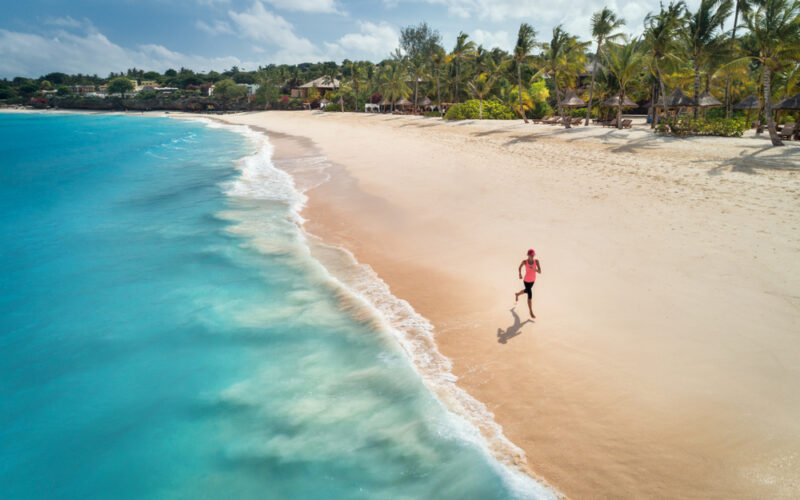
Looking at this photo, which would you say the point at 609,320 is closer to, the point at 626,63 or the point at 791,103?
the point at 791,103

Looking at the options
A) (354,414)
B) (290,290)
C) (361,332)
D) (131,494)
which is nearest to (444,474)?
(354,414)

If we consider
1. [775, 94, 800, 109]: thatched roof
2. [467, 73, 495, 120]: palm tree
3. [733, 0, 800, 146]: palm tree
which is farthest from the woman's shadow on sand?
[467, 73, 495, 120]: palm tree

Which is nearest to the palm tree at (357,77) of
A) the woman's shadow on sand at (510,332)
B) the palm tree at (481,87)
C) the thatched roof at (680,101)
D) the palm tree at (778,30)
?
the palm tree at (481,87)

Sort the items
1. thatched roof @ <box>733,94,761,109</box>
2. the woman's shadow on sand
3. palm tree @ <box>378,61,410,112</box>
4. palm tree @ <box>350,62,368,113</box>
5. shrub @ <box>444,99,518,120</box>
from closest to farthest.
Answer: the woman's shadow on sand < thatched roof @ <box>733,94,761,109</box> < shrub @ <box>444,99,518,120</box> < palm tree @ <box>378,61,410,112</box> < palm tree @ <box>350,62,368,113</box>

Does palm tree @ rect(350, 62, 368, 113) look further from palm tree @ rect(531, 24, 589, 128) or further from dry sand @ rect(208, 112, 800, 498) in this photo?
dry sand @ rect(208, 112, 800, 498)

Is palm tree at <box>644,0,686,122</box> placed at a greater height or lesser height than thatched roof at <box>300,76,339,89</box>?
lesser

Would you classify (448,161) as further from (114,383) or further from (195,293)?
(114,383)

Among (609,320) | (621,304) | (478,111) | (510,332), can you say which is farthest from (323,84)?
(609,320)
